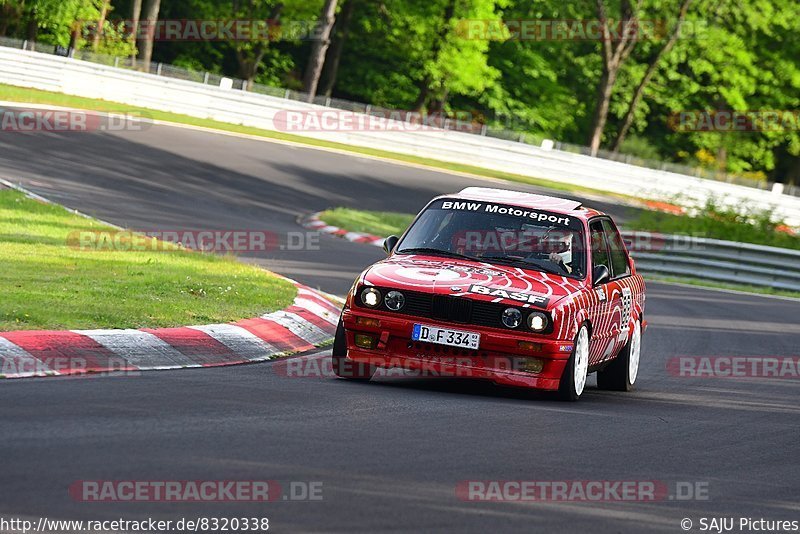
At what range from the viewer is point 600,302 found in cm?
1036

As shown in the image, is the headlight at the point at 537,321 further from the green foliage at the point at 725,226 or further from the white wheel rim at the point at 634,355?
the green foliage at the point at 725,226

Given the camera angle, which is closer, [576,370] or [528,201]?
[576,370]

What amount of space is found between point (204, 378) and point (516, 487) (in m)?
2.86

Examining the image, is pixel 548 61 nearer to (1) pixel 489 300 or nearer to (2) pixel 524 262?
(2) pixel 524 262

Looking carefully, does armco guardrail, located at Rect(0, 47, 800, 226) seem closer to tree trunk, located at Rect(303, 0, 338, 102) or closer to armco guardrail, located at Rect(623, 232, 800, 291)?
tree trunk, located at Rect(303, 0, 338, 102)

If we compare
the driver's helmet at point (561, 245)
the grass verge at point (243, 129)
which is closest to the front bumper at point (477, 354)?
the driver's helmet at point (561, 245)

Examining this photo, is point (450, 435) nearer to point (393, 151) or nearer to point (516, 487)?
point (516, 487)

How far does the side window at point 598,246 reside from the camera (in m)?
10.8

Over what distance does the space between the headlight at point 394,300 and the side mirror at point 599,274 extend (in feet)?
5.70

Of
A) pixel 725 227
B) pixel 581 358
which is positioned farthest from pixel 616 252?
pixel 725 227

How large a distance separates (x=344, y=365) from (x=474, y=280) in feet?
3.64

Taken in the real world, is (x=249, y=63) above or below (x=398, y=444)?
above

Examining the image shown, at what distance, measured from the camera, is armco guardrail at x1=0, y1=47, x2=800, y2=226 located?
1460 inches

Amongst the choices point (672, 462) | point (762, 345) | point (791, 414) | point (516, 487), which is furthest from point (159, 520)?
point (762, 345)
